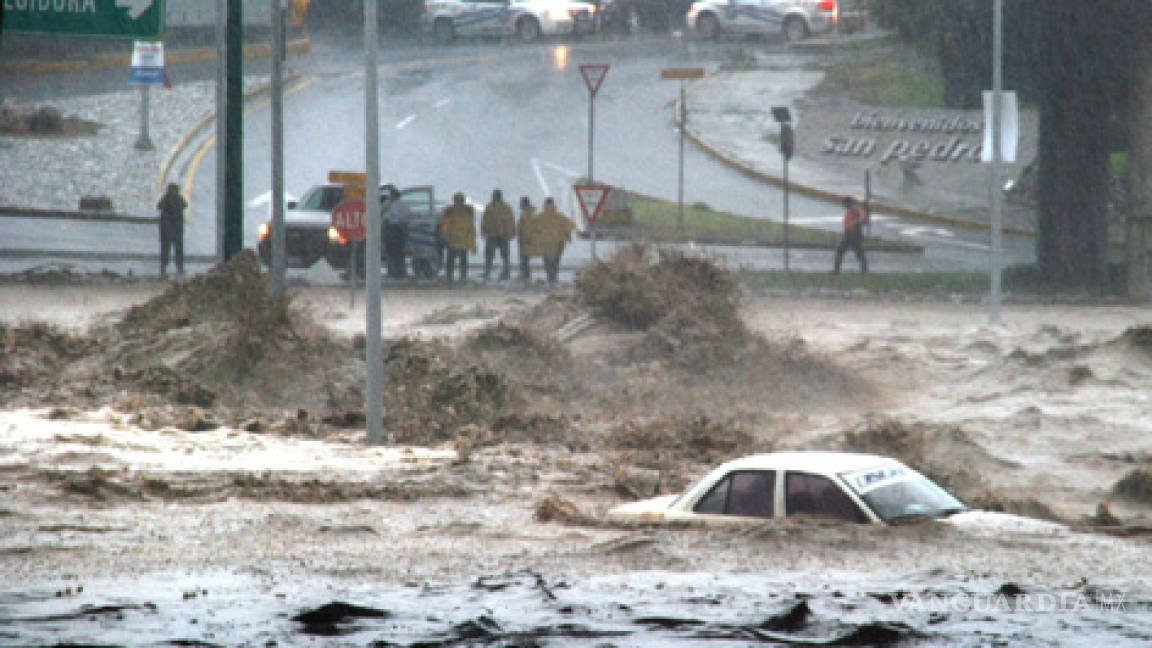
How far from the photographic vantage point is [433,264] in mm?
32594

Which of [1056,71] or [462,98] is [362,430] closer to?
[1056,71]

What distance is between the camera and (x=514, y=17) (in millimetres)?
60125

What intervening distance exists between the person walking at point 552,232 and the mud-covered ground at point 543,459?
1548 millimetres

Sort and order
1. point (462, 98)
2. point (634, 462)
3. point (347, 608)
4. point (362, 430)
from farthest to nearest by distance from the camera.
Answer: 1. point (462, 98)
2. point (362, 430)
3. point (634, 462)
4. point (347, 608)

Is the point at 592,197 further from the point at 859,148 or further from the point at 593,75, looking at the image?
the point at 859,148

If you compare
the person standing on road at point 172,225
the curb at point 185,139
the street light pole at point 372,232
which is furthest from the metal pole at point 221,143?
the curb at point 185,139

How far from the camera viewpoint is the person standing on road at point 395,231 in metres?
31.9

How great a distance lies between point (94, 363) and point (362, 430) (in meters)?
4.83

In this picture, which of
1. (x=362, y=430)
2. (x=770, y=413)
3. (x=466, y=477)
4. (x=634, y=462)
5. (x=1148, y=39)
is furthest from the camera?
(x=1148, y=39)

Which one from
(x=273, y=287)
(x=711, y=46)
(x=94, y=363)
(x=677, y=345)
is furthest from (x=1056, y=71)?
(x=711, y=46)

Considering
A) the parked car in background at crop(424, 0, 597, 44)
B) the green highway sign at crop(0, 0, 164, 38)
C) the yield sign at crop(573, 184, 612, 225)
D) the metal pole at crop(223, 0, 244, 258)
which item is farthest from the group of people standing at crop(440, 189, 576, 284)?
the parked car in background at crop(424, 0, 597, 44)

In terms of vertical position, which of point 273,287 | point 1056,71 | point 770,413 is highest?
point 1056,71

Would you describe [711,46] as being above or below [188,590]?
above

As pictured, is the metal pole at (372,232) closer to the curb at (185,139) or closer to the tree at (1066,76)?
the tree at (1066,76)
